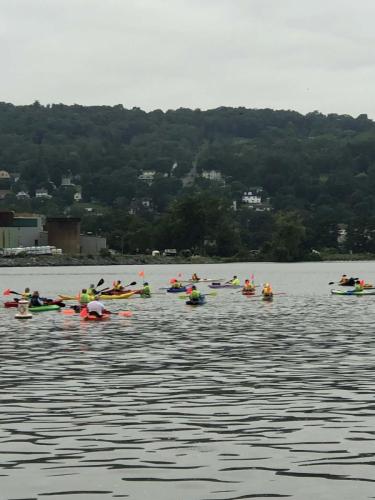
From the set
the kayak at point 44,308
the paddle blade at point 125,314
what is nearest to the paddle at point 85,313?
the paddle blade at point 125,314

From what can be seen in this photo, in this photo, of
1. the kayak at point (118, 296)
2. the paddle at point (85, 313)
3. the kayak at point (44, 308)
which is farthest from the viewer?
the kayak at point (118, 296)

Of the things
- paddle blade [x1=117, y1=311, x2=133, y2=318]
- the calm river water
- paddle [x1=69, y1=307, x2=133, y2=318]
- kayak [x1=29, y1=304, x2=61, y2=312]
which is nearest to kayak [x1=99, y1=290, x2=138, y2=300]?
kayak [x1=29, y1=304, x2=61, y2=312]

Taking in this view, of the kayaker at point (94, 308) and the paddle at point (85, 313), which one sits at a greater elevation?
the kayaker at point (94, 308)

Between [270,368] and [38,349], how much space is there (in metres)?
12.9

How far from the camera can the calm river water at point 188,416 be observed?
20.3 meters

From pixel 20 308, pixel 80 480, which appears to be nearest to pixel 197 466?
pixel 80 480

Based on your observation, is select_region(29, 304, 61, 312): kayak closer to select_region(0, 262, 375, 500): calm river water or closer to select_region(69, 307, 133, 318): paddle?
select_region(69, 307, 133, 318): paddle

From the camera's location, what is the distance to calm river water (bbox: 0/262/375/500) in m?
20.3

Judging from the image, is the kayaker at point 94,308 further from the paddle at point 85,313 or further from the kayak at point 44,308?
the kayak at point 44,308

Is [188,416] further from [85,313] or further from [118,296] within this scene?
[118,296]

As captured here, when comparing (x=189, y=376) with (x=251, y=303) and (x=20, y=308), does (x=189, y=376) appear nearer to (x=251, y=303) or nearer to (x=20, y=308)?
(x=20, y=308)

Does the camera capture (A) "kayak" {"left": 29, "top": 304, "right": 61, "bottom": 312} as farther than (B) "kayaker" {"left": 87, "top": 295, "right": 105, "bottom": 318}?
Yes

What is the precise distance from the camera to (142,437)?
24.6 m

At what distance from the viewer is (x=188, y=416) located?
27359 mm
